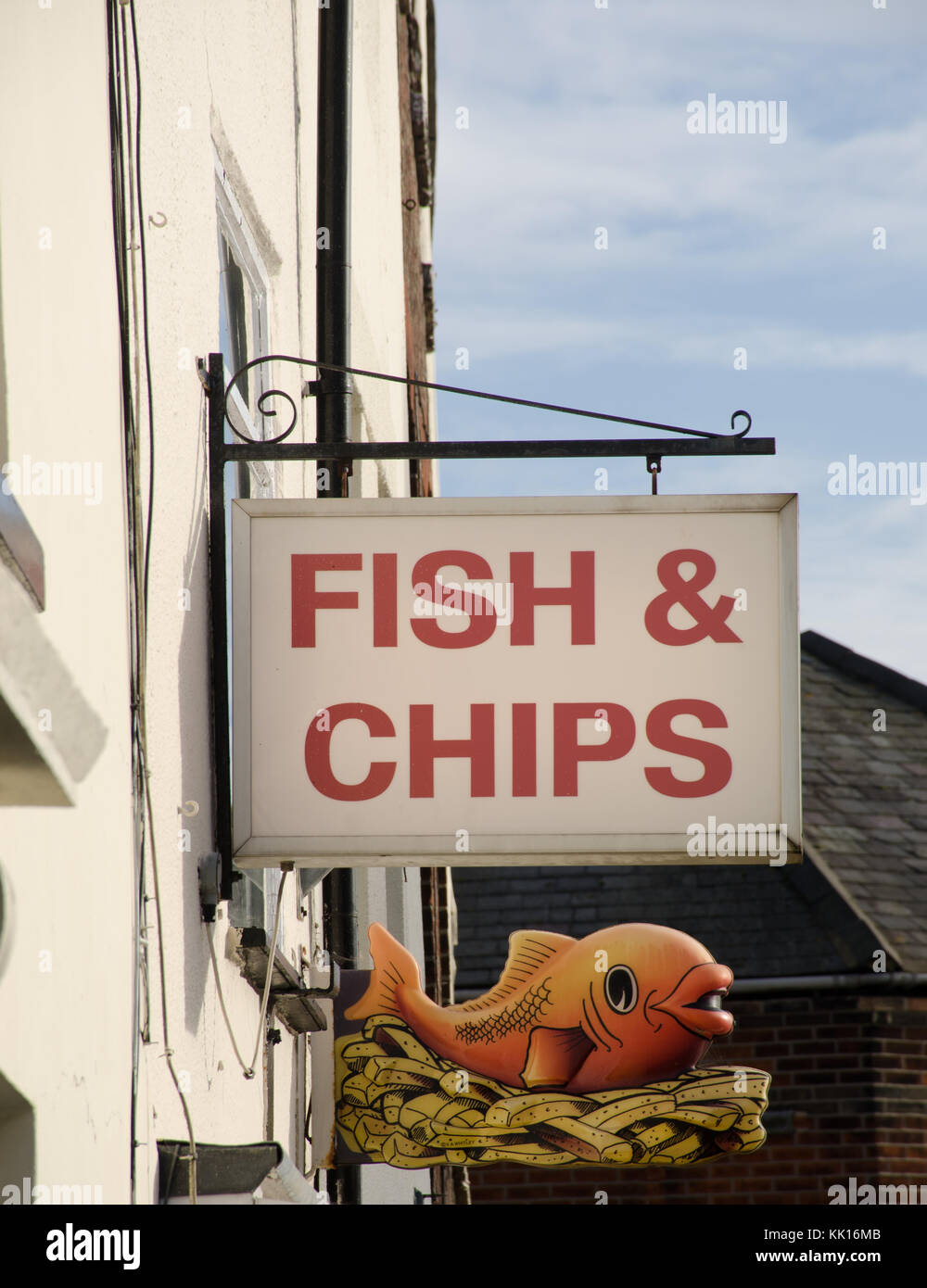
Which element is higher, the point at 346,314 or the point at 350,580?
the point at 346,314

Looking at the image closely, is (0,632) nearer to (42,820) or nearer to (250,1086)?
(42,820)

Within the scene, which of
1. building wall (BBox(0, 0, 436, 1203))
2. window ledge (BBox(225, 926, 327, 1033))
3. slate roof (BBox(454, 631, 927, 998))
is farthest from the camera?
slate roof (BBox(454, 631, 927, 998))

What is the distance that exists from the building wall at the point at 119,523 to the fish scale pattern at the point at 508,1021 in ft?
2.04

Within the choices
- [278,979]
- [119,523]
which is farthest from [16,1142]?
[278,979]

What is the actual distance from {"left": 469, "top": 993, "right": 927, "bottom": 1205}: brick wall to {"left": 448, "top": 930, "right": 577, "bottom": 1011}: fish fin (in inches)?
285

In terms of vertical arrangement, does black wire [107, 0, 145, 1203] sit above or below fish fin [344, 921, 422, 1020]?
above

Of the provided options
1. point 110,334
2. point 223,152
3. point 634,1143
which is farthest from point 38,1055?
point 223,152

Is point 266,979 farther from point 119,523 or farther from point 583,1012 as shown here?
point 119,523

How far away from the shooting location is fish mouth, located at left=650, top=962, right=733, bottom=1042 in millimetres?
3741

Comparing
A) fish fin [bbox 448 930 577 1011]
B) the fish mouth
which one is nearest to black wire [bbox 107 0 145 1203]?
fish fin [bbox 448 930 577 1011]

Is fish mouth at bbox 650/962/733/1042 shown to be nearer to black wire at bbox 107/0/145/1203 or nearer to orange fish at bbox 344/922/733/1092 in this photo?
orange fish at bbox 344/922/733/1092

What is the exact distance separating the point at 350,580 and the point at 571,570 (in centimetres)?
51

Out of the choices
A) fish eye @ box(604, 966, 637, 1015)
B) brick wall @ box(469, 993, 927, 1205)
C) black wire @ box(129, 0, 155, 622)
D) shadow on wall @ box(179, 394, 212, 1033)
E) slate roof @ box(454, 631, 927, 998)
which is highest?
black wire @ box(129, 0, 155, 622)

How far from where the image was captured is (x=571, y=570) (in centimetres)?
377
